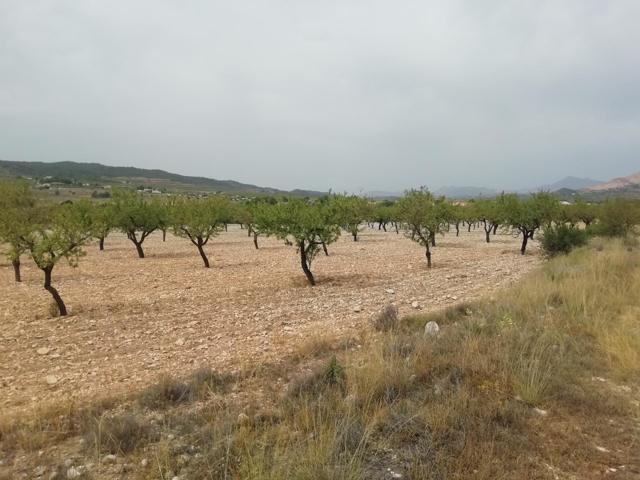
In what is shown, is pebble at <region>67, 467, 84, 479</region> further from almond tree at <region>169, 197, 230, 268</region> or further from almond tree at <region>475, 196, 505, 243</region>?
almond tree at <region>475, 196, 505, 243</region>

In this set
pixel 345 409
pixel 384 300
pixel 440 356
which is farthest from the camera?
pixel 384 300

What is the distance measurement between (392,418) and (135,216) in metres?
34.8

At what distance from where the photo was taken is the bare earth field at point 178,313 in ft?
28.2

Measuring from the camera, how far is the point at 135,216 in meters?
34.9

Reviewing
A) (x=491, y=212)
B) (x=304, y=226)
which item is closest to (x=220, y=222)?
(x=304, y=226)

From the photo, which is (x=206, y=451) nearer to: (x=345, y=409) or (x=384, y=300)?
(x=345, y=409)

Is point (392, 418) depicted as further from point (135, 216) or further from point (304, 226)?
point (135, 216)

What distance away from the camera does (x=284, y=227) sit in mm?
20922

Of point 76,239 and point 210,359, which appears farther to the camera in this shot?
point 76,239

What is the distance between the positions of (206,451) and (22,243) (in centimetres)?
1844

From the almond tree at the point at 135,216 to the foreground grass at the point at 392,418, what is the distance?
1190 inches

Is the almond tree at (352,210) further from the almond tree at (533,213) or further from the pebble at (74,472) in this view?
the pebble at (74,472)

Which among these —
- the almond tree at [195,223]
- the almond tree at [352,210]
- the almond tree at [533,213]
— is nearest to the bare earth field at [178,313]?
the almond tree at [195,223]

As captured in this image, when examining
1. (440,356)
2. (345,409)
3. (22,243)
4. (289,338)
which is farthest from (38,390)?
(22,243)
